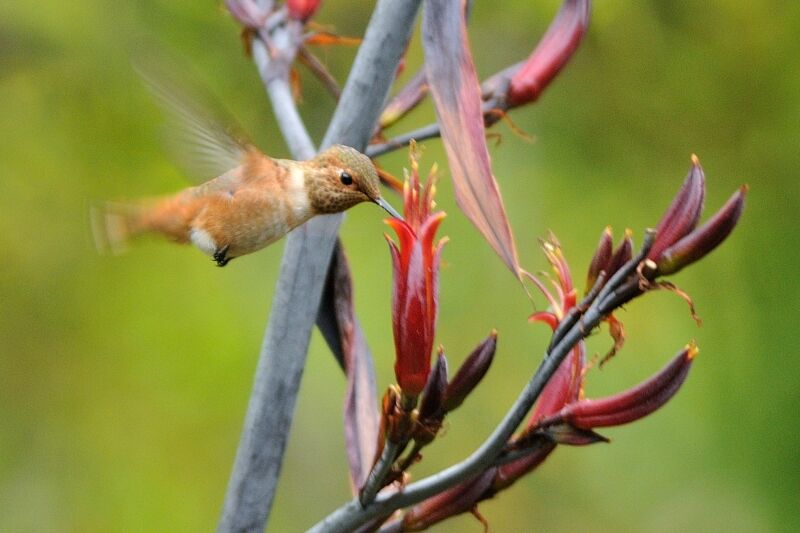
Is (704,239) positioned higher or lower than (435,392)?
higher

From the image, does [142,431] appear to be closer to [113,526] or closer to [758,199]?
[113,526]

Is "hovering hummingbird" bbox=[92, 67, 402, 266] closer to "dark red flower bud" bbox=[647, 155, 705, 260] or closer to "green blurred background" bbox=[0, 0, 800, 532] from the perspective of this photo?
"dark red flower bud" bbox=[647, 155, 705, 260]

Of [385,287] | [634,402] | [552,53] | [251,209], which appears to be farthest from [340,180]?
[385,287]

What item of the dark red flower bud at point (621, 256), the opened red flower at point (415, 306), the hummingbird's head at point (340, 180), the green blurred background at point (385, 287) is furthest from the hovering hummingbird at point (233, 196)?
the green blurred background at point (385, 287)

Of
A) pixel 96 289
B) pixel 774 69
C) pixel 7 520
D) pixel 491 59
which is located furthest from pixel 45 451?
pixel 774 69

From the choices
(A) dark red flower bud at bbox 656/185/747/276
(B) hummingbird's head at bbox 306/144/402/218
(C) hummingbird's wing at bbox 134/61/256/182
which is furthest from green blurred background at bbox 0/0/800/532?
(A) dark red flower bud at bbox 656/185/747/276

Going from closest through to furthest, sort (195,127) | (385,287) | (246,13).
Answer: (195,127) < (246,13) < (385,287)

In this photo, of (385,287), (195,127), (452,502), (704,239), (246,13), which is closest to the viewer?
A: (704,239)

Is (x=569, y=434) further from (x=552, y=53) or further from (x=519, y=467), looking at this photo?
(x=552, y=53)
